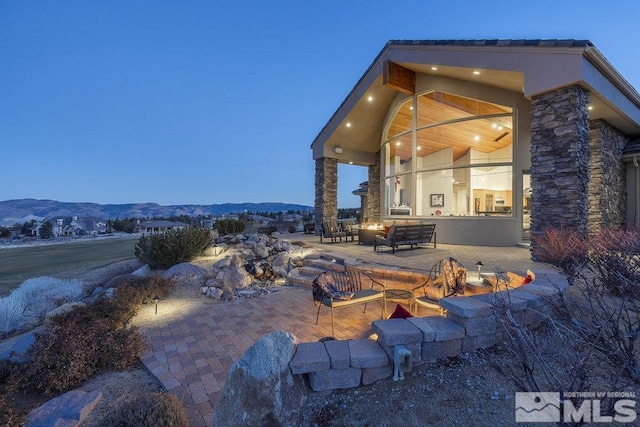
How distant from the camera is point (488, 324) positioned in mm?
2572

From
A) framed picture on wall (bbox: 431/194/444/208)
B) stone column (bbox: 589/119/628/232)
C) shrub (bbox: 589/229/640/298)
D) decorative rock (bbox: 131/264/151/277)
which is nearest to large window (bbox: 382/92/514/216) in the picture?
framed picture on wall (bbox: 431/194/444/208)

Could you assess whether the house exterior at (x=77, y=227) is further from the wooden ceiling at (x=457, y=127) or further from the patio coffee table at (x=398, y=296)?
the patio coffee table at (x=398, y=296)

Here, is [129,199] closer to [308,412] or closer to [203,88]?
[203,88]

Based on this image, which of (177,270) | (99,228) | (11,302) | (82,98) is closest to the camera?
(11,302)

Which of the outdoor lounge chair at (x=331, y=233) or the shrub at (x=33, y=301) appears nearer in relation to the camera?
the shrub at (x=33, y=301)

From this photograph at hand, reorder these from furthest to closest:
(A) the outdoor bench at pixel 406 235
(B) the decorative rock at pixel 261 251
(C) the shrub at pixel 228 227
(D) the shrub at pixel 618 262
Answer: (C) the shrub at pixel 228 227 < (B) the decorative rock at pixel 261 251 < (A) the outdoor bench at pixel 406 235 < (D) the shrub at pixel 618 262

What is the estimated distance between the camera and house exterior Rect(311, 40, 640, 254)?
5.77 m

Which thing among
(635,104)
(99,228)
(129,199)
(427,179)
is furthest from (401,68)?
(129,199)

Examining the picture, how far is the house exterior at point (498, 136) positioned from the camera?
5773 millimetres

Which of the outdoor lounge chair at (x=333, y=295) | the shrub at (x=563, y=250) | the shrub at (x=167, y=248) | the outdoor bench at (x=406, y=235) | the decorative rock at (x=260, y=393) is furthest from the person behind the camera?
the outdoor bench at (x=406, y=235)

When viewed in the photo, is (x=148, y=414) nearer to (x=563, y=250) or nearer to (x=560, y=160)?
(x=563, y=250)

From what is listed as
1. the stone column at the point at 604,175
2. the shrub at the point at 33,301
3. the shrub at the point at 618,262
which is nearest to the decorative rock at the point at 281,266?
the shrub at the point at 33,301

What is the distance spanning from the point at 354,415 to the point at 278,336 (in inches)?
30.8

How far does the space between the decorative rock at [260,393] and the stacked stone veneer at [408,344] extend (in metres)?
0.14
